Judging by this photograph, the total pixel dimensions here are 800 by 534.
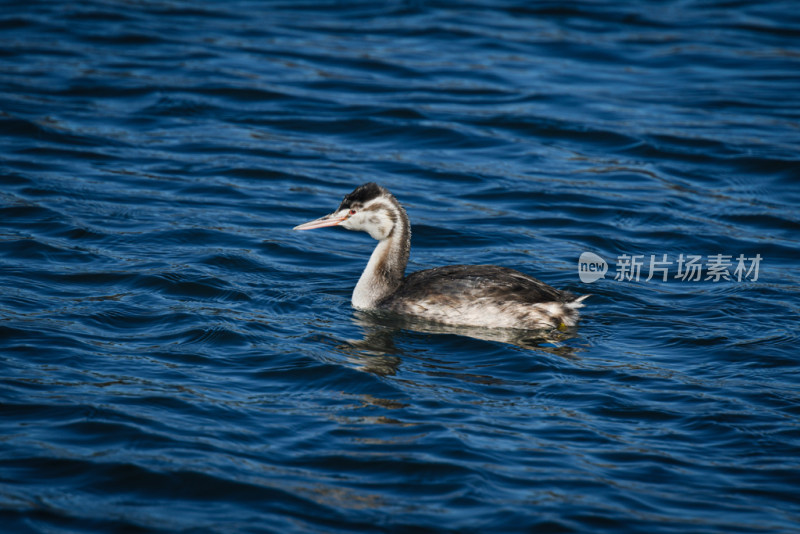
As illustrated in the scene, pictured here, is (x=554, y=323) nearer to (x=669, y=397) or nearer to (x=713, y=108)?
(x=669, y=397)

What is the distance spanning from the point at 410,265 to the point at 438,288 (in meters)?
2.07

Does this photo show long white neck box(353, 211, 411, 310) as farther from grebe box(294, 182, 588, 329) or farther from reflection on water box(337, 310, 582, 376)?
reflection on water box(337, 310, 582, 376)

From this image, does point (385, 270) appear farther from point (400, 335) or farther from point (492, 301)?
point (492, 301)

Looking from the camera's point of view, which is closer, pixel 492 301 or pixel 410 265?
pixel 492 301

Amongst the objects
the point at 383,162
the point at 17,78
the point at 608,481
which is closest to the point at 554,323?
the point at 608,481

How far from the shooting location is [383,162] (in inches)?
591

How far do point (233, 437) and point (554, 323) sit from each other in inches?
135

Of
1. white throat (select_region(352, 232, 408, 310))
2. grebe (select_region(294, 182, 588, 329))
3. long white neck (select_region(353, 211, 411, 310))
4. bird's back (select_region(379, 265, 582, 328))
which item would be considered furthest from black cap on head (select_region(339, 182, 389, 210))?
bird's back (select_region(379, 265, 582, 328))

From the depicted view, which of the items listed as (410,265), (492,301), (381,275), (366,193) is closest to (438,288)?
(492,301)

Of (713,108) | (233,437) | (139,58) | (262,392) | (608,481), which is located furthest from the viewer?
(139,58)

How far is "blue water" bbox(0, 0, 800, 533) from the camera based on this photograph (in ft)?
22.0

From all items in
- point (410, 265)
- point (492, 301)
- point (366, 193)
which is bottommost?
point (410, 265)

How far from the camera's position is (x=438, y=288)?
9570 mm

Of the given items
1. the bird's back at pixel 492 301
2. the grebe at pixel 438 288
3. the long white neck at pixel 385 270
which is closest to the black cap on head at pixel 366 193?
the grebe at pixel 438 288
